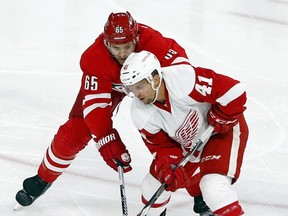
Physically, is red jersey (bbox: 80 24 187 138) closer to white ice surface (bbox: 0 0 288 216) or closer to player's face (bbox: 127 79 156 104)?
player's face (bbox: 127 79 156 104)

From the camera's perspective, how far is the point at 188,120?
3.10 m

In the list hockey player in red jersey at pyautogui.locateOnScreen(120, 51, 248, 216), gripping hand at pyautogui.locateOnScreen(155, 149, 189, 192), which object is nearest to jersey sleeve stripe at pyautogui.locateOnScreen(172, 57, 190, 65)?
hockey player in red jersey at pyautogui.locateOnScreen(120, 51, 248, 216)

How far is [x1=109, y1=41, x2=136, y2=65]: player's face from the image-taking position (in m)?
3.18

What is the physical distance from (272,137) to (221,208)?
1336 millimetres

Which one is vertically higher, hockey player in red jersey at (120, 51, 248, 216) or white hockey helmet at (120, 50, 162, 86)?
white hockey helmet at (120, 50, 162, 86)

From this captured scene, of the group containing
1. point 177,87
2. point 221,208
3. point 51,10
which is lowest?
point 51,10

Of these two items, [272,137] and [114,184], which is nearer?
[114,184]

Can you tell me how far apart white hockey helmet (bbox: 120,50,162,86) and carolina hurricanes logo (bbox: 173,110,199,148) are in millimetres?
243

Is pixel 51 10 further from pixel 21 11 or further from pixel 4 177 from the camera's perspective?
pixel 4 177

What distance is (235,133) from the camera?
316 cm

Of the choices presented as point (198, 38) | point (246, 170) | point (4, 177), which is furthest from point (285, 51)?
point (4, 177)

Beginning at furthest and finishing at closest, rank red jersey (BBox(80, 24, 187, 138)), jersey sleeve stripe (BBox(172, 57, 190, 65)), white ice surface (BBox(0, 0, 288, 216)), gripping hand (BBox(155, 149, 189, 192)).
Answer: white ice surface (BBox(0, 0, 288, 216)), red jersey (BBox(80, 24, 187, 138)), jersey sleeve stripe (BBox(172, 57, 190, 65)), gripping hand (BBox(155, 149, 189, 192))

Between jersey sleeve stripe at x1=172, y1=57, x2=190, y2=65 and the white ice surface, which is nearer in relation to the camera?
jersey sleeve stripe at x1=172, y1=57, x2=190, y2=65

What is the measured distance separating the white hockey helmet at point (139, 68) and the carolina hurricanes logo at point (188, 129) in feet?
0.80
